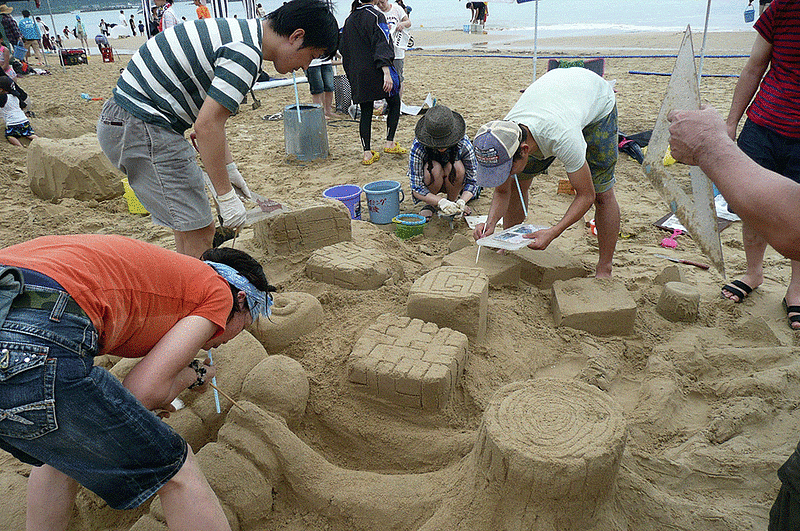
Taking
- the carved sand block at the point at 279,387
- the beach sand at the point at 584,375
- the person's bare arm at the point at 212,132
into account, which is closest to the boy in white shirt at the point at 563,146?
the beach sand at the point at 584,375

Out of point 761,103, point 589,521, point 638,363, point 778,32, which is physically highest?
point 778,32

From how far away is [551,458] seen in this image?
1395 millimetres

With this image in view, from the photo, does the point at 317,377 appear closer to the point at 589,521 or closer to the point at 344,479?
the point at 344,479

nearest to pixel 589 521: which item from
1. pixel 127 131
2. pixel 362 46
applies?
pixel 127 131

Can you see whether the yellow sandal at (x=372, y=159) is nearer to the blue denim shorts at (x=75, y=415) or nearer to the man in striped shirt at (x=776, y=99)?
the man in striped shirt at (x=776, y=99)

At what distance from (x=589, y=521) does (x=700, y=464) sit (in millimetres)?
605

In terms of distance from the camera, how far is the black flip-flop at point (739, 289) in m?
2.90

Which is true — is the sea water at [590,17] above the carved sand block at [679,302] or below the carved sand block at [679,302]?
above

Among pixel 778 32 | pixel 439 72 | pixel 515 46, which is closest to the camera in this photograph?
pixel 778 32

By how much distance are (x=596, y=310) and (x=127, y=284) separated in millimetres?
1982

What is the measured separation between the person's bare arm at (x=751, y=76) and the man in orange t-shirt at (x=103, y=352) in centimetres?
250

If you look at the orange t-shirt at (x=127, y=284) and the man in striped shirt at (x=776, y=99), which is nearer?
the orange t-shirt at (x=127, y=284)

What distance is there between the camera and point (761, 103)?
263 centimetres

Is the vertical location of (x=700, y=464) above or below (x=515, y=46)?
below
